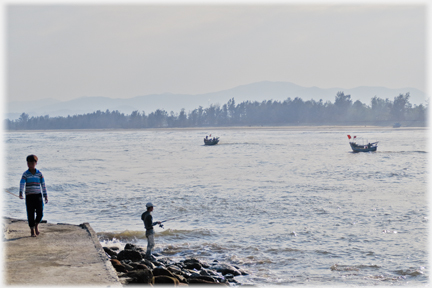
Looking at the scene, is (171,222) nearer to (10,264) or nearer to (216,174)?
(10,264)

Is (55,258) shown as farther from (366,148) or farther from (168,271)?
(366,148)

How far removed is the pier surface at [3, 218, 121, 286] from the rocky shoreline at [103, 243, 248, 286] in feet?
2.07

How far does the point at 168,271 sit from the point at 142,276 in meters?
0.71

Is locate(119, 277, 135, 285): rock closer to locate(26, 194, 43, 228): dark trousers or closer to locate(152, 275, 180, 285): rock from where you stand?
locate(152, 275, 180, 285): rock

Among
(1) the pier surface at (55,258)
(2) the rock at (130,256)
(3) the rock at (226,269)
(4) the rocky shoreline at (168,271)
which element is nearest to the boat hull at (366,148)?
(4) the rocky shoreline at (168,271)

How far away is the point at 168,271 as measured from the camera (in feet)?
30.7

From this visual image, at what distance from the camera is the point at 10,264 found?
8250 mm

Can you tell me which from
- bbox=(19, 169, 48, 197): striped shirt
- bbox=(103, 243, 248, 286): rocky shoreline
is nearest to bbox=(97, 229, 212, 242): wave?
bbox=(103, 243, 248, 286): rocky shoreline

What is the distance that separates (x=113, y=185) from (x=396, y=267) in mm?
18413

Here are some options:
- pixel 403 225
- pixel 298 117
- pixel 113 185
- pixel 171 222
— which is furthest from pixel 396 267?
pixel 298 117

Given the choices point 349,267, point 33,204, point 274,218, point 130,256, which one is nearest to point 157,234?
point 130,256

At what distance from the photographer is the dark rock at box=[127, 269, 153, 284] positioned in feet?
28.6

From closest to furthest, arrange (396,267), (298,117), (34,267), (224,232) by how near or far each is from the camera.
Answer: (34,267), (396,267), (224,232), (298,117)

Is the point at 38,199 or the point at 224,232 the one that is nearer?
the point at 38,199
